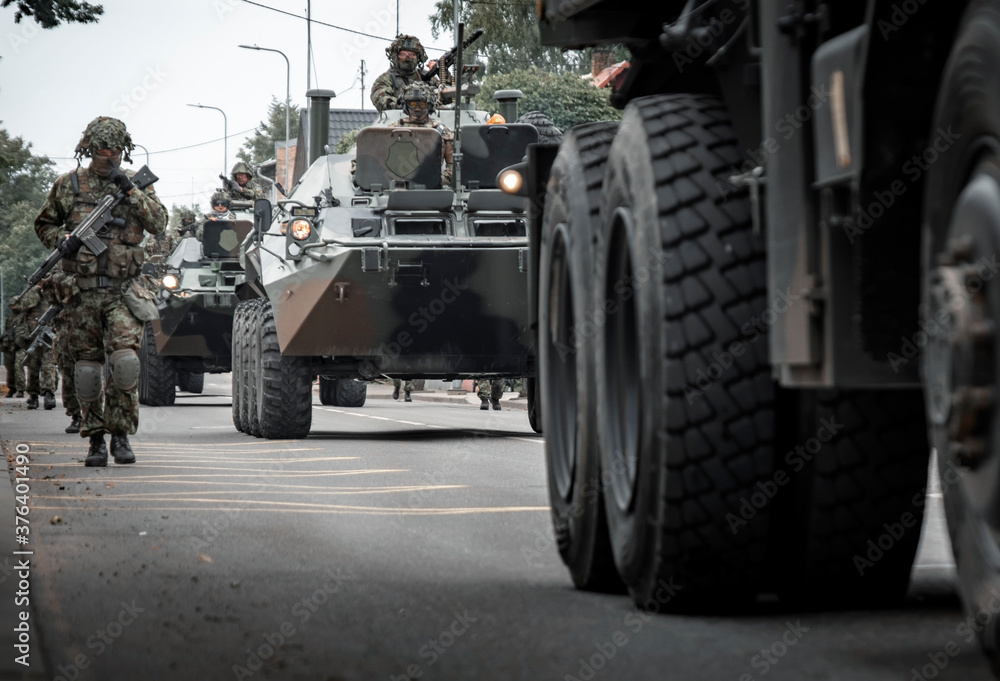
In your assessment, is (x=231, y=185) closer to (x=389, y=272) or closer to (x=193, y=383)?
(x=193, y=383)

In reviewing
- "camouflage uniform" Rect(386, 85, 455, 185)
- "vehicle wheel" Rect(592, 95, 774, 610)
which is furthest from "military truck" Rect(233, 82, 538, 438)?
"vehicle wheel" Rect(592, 95, 774, 610)

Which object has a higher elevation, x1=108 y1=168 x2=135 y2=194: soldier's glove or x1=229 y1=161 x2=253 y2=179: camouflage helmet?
x1=229 y1=161 x2=253 y2=179: camouflage helmet

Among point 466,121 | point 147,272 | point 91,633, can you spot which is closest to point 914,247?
point 91,633

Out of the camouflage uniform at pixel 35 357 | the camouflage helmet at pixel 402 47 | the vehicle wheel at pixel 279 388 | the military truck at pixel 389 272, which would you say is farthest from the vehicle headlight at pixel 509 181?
the camouflage uniform at pixel 35 357

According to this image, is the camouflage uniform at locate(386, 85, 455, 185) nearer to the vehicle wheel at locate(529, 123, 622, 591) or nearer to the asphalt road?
the asphalt road

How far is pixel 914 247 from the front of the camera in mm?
3596

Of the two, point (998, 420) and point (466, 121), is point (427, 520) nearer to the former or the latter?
point (998, 420)

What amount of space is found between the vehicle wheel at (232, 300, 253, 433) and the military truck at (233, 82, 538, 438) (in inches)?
12.1

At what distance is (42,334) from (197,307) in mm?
2190

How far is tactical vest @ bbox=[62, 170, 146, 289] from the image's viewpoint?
11.1 metres

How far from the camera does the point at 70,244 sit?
11.1m

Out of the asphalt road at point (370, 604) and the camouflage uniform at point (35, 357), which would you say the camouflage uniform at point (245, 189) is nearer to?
the camouflage uniform at point (35, 357)

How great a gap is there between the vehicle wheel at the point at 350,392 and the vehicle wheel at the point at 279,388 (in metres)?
9.48

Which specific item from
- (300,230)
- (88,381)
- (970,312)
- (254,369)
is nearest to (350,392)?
(254,369)
